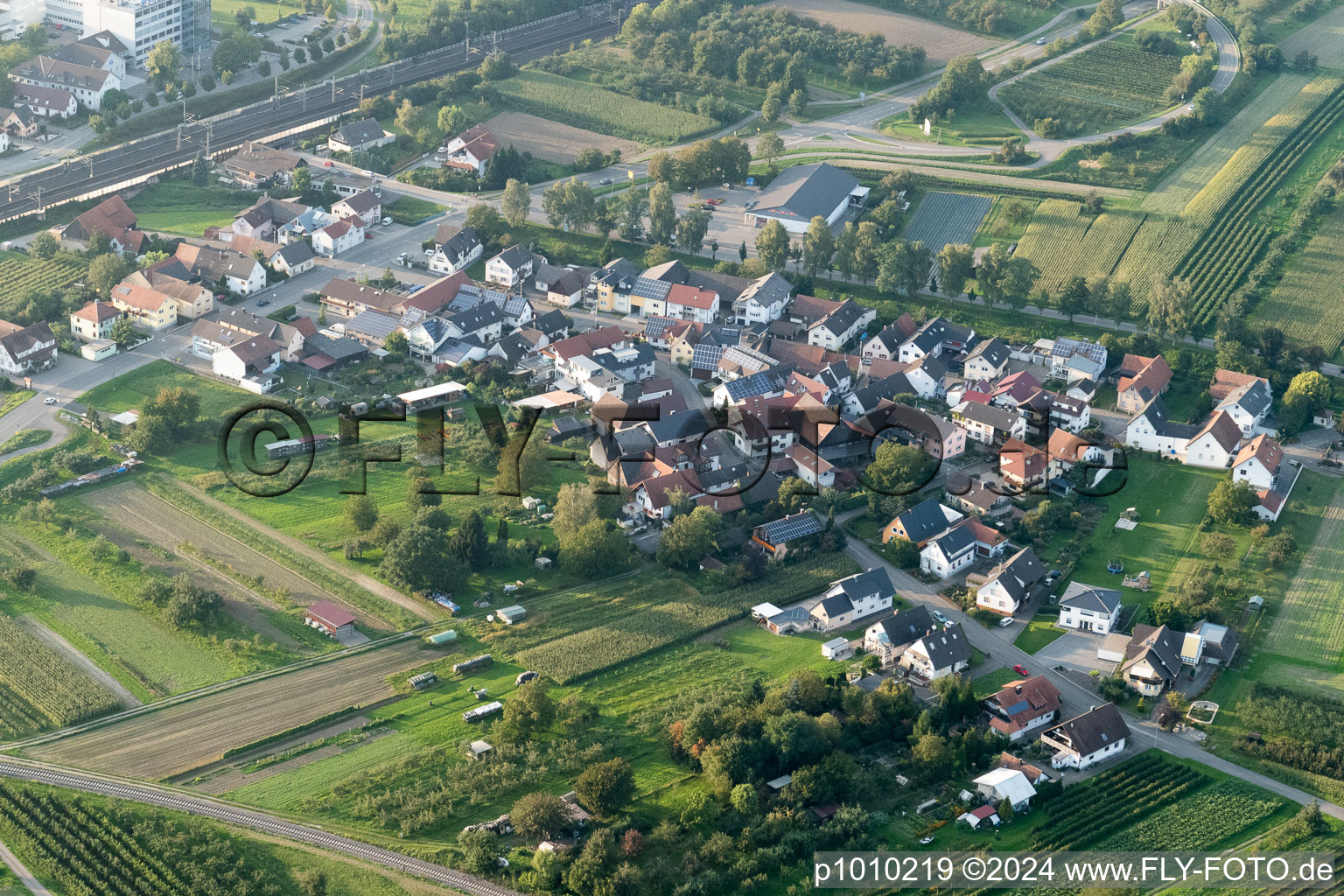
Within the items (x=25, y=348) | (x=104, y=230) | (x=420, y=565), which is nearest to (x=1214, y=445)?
(x=420, y=565)

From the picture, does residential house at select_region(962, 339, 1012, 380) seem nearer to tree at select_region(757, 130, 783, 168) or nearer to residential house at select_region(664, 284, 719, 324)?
residential house at select_region(664, 284, 719, 324)

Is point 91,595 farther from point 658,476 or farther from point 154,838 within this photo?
point 658,476

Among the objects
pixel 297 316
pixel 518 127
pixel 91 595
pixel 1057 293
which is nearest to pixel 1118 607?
pixel 1057 293

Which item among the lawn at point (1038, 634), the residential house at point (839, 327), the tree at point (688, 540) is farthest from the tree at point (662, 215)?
the lawn at point (1038, 634)

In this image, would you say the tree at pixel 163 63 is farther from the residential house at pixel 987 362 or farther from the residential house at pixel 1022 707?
the residential house at pixel 1022 707

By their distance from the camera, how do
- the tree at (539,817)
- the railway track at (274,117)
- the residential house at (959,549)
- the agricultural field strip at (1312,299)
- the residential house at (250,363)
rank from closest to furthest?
the tree at (539,817)
the residential house at (959,549)
the residential house at (250,363)
the agricultural field strip at (1312,299)
the railway track at (274,117)

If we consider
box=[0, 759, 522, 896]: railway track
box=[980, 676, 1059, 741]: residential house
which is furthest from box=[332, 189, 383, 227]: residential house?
box=[980, 676, 1059, 741]: residential house
